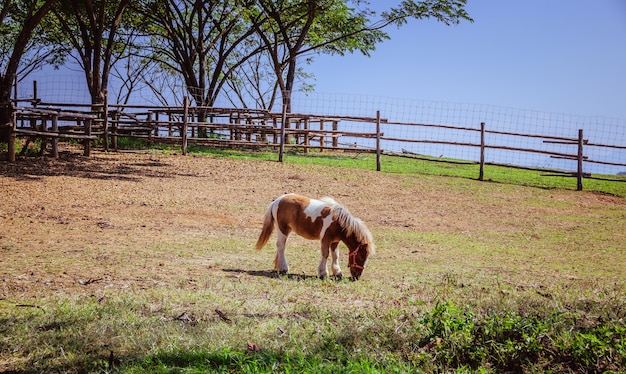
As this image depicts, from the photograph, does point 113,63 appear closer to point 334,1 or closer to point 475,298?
point 334,1

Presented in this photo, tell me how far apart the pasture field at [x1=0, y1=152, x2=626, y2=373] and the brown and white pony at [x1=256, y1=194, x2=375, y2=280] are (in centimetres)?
29

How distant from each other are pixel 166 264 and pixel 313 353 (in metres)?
3.16

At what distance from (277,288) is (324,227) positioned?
1.06 meters

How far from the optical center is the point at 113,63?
104ft

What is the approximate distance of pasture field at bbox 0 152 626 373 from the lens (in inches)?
157

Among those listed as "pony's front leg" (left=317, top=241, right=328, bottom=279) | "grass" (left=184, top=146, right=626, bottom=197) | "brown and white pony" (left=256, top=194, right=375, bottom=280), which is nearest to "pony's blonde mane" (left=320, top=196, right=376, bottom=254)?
"brown and white pony" (left=256, top=194, right=375, bottom=280)

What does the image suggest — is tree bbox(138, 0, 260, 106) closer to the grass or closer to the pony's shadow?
the grass

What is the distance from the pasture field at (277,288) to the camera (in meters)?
3.98

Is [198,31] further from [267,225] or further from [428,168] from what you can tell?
[267,225]

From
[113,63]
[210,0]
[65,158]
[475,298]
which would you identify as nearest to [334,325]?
[475,298]

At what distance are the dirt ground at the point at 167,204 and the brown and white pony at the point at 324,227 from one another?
1.42 meters

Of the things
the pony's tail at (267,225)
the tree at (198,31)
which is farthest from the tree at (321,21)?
the pony's tail at (267,225)

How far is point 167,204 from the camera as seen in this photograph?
11430mm

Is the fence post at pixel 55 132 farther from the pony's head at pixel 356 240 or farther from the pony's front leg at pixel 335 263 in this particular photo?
the pony's head at pixel 356 240
